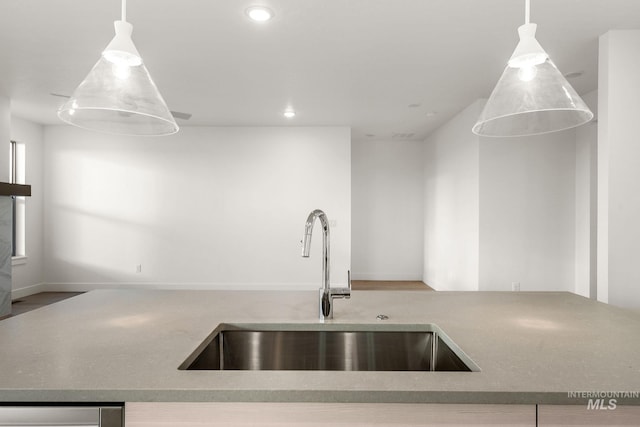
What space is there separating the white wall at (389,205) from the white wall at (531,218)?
280cm

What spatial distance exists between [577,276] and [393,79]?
10.7 ft

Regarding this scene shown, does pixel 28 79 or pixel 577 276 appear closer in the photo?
pixel 28 79

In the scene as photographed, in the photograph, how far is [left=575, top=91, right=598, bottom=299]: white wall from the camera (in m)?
4.75

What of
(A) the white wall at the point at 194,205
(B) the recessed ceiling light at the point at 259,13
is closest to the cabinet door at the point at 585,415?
(B) the recessed ceiling light at the point at 259,13

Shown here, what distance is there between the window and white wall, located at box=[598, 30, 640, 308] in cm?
720

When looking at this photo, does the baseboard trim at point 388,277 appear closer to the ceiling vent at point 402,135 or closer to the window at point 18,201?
the ceiling vent at point 402,135

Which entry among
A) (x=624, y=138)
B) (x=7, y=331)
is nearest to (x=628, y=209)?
(x=624, y=138)

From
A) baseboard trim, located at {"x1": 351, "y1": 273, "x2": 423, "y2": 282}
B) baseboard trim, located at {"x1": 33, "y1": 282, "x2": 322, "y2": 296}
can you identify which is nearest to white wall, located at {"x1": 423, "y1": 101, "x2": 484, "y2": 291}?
baseboard trim, located at {"x1": 351, "y1": 273, "x2": 423, "y2": 282}

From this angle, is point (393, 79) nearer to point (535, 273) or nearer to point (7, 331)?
point (535, 273)

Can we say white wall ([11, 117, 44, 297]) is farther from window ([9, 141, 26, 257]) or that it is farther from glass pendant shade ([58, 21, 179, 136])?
glass pendant shade ([58, 21, 179, 136])

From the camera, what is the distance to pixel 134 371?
3.14 feet

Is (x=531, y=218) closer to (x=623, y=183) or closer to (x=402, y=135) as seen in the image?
(x=623, y=183)

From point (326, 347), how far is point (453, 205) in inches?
197

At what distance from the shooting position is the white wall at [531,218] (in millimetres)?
5016
